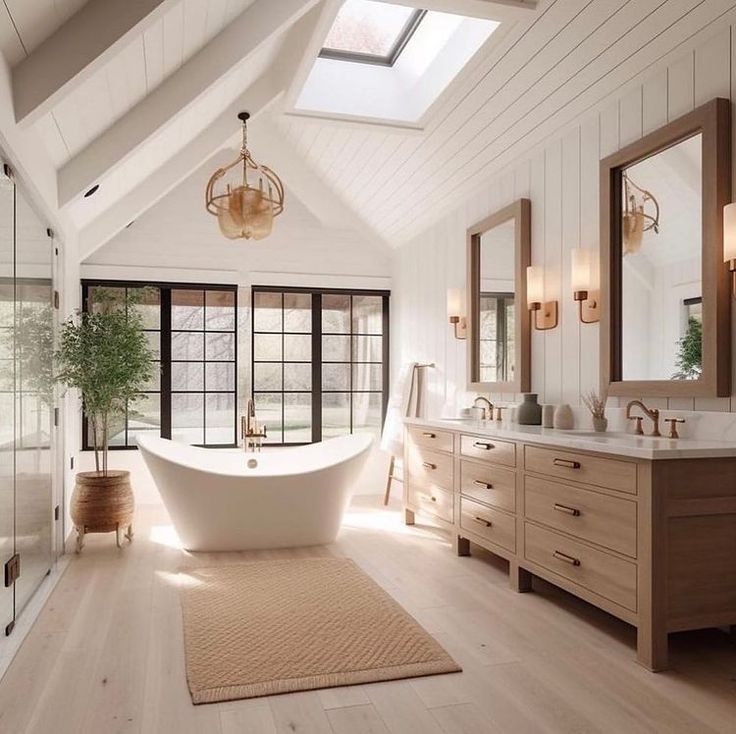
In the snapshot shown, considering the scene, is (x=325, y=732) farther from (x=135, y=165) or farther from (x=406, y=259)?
(x=406, y=259)

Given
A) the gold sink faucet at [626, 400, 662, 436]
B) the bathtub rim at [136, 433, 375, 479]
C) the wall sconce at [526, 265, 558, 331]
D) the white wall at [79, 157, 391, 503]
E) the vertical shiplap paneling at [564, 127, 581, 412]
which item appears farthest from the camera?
the white wall at [79, 157, 391, 503]

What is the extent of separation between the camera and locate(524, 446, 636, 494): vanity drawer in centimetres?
261

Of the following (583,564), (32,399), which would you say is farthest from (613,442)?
(32,399)

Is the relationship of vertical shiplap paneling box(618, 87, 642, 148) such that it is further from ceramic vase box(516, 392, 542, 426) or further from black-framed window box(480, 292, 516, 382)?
ceramic vase box(516, 392, 542, 426)

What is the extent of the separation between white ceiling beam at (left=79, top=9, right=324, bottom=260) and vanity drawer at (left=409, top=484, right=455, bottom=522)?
2777 millimetres

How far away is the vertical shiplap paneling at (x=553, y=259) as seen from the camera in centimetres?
396

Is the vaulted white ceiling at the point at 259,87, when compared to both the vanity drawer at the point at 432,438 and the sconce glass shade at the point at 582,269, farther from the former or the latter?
the vanity drawer at the point at 432,438

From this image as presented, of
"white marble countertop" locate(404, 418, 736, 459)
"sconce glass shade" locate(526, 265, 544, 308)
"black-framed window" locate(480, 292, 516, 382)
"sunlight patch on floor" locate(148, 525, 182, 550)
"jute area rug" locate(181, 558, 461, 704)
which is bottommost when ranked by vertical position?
"sunlight patch on floor" locate(148, 525, 182, 550)

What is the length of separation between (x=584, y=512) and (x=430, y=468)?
5.85ft

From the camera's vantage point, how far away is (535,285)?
4094 mm

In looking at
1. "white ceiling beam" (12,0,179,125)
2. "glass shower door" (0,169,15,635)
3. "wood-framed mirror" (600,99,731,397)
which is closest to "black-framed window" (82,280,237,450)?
"glass shower door" (0,169,15,635)

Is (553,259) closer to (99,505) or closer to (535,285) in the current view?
(535,285)

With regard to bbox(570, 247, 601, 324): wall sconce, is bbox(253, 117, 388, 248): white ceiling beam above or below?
above

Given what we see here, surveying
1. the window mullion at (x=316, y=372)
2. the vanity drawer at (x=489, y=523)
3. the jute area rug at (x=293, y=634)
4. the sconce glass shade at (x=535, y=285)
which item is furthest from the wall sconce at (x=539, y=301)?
the window mullion at (x=316, y=372)
